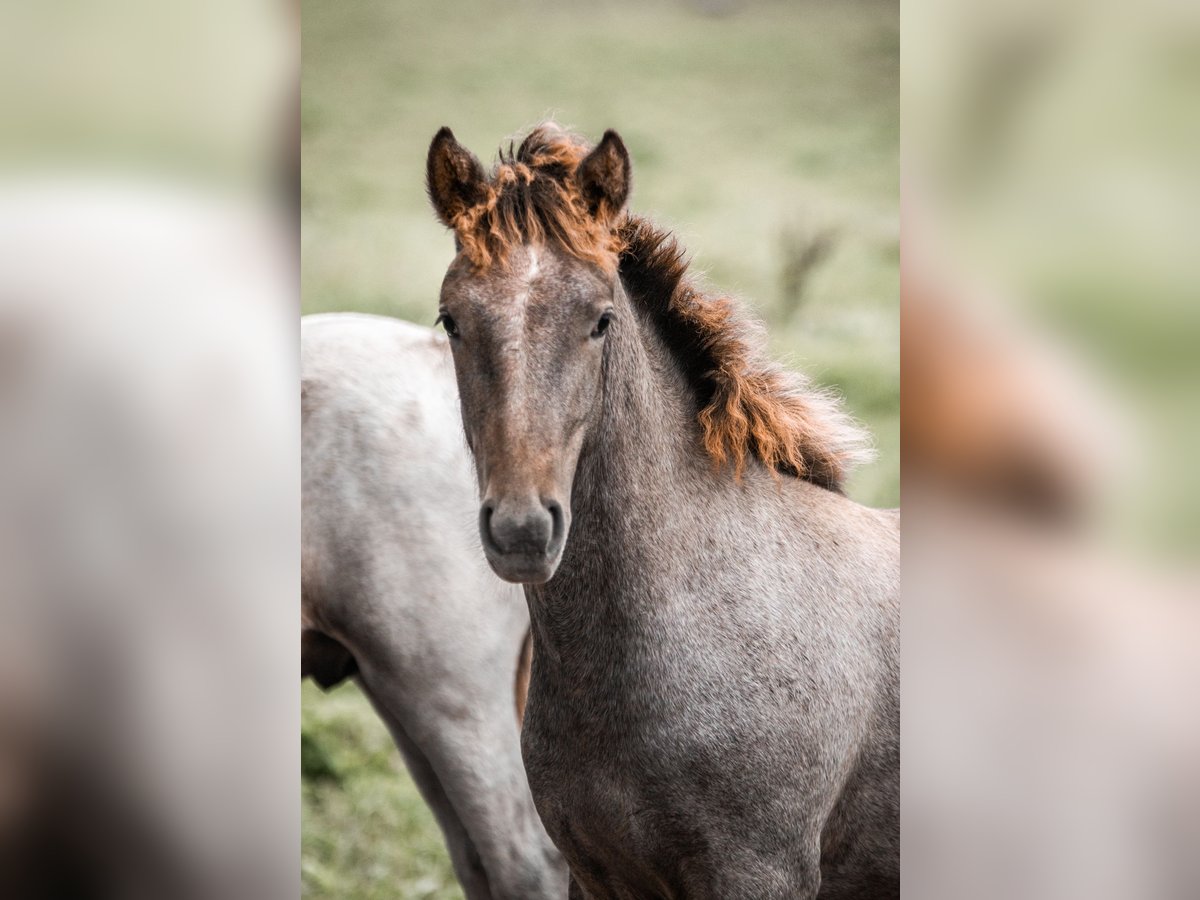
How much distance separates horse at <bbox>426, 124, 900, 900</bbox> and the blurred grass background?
0.18 metres

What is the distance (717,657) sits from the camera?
1.56m

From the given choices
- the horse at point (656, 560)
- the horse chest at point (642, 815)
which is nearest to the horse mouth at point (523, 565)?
the horse at point (656, 560)

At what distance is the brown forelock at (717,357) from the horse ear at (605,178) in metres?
A: 0.10

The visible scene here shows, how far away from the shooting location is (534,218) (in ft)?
4.74

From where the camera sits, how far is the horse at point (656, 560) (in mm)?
1430
